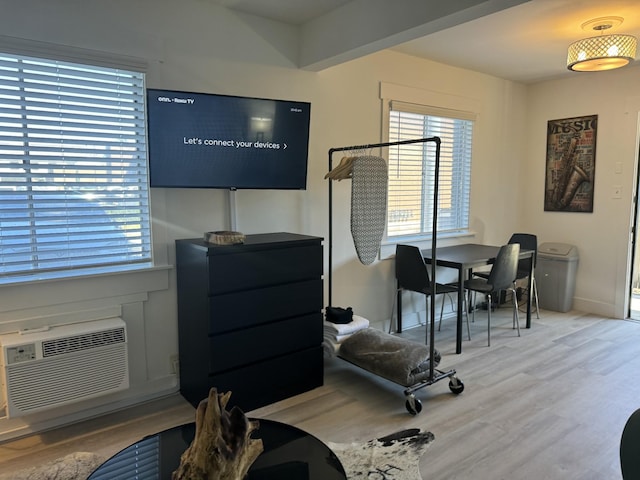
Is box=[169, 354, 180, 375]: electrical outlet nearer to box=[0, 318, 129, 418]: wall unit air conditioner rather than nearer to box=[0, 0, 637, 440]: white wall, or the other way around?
box=[0, 0, 637, 440]: white wall

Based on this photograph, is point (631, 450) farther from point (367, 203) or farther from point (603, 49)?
point (603, 49)

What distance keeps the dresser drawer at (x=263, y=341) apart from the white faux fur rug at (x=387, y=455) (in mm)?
685

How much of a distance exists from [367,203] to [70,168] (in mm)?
1727

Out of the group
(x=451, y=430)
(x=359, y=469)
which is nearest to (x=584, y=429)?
(x=451, y=430)

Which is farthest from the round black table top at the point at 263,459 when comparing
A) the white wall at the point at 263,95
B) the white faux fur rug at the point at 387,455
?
the white wall at the point at 263,95

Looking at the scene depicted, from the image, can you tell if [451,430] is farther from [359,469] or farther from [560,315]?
[560,315]

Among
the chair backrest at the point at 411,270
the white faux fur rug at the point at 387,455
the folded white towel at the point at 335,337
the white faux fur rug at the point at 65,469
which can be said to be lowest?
the white faux fur rug at the point at 65,469

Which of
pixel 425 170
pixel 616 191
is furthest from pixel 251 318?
pixel 616 191

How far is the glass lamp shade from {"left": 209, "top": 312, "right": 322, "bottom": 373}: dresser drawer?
2.59 m

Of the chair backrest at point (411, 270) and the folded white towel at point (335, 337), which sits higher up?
the chair backrest at point (411, 270)

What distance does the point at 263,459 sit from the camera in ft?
5.35

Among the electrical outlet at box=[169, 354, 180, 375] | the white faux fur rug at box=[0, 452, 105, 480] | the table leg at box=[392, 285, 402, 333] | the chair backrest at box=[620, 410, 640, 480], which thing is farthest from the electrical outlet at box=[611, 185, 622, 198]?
the white faux fur rug at box=[0, 452, 105, 480]

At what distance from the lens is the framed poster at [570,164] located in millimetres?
4782

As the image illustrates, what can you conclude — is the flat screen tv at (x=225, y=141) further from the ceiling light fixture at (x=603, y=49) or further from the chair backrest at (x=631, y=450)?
the chair backrest at (x=631, y=450)
